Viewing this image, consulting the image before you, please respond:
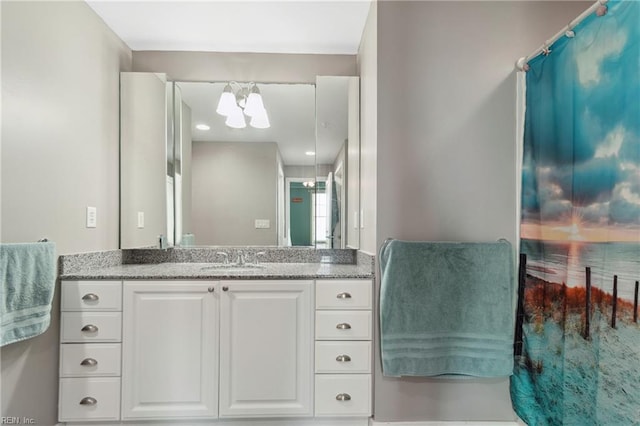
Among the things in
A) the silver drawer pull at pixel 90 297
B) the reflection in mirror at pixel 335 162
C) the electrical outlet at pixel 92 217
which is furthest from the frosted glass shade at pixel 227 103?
the silver drawer pull at pixel 90 297

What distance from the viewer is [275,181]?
2484mm

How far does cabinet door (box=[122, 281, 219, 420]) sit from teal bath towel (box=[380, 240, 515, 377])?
37.0 inches

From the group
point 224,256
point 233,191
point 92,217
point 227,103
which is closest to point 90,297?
point 92,217

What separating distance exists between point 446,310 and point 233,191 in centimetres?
161

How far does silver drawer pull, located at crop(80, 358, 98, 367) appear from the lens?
5.80ft

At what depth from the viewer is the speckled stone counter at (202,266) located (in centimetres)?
182

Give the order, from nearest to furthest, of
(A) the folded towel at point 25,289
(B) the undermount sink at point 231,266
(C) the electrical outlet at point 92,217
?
(A) the folded towel at point 25,289, (C) the electrical outlet at point 92,217, (B) the undermount sink at point 231,266

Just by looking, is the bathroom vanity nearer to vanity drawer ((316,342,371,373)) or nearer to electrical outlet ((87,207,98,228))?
vanity drawer ((316,342,371,373))

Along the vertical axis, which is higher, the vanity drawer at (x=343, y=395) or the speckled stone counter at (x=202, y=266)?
the speckled stone counter at (x=202, y=266)

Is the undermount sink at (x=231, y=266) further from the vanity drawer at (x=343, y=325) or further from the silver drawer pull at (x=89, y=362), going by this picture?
the silver drawer pull at (x=89, y=362)

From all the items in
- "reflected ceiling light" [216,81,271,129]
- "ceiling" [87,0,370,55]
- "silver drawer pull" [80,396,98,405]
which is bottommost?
"silver drawer pull" [80,396,98,405]

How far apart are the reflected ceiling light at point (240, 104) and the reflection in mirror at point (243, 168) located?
0.04 m

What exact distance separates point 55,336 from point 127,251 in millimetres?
705

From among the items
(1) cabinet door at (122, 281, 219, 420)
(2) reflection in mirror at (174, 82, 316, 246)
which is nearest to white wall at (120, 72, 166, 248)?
(2) reflection in mirror at (174, 82, 316, 246)
